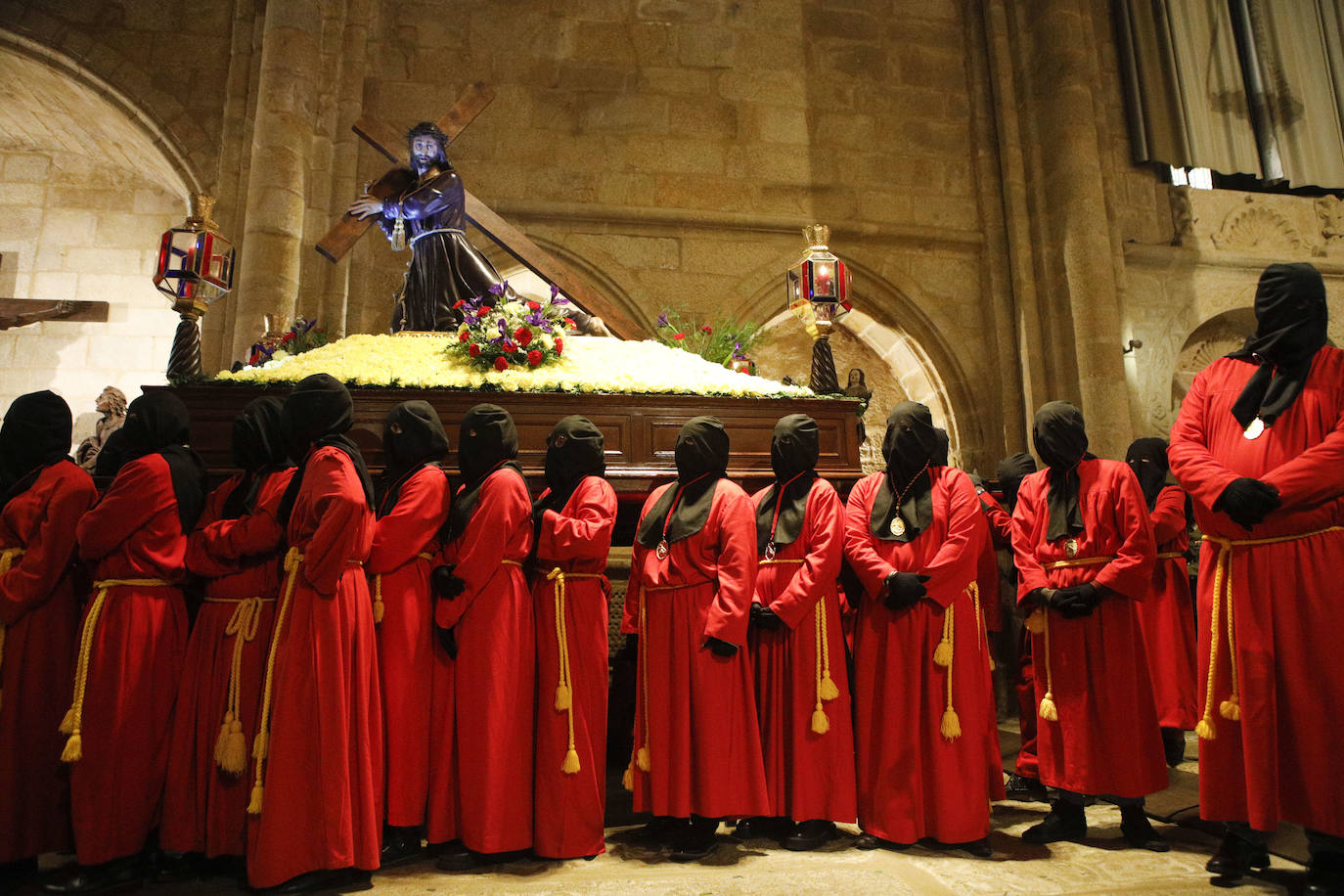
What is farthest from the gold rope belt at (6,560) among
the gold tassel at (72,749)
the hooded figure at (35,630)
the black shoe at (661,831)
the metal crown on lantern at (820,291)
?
the metal crown on lantern at (820,291)

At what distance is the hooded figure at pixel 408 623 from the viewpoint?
3189 mm

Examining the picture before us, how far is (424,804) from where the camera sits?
325 cm

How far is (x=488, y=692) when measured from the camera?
3.22 metres

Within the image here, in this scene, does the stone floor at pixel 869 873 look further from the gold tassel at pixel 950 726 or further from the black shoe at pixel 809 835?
the gold tassel at pixel 950 726

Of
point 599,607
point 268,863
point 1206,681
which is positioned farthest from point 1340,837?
point 268,863

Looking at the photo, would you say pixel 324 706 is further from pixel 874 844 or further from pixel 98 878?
pixel 874 844

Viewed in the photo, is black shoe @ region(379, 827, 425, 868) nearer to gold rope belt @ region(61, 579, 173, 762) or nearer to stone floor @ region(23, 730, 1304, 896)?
stone floor @ region(23, 730, 1304, 896)

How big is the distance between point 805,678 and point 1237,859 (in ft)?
4.89

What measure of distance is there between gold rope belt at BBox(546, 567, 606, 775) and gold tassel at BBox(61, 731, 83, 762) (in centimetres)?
158

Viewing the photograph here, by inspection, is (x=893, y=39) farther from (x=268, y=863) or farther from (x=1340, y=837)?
(x=268, y=863)

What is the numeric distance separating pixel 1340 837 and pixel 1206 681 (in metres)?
0.55

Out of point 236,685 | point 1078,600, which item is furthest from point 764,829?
point 236,685

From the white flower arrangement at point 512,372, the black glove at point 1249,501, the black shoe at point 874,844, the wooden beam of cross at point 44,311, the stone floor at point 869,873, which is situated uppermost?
the wooden beam of cross at point 44,311

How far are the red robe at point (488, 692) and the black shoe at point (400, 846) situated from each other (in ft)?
0.37
